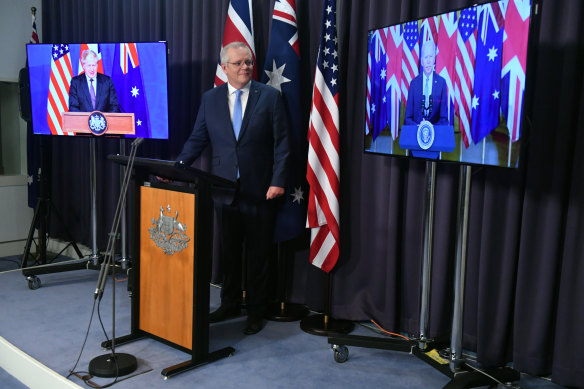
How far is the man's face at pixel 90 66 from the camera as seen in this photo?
390cm

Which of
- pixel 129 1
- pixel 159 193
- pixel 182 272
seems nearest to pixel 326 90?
pixel 159 193

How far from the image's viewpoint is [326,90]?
3.17 meters

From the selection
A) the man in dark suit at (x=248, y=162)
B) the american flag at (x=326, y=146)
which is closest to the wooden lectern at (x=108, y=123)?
the man in dark suit at (x=248, y=162)

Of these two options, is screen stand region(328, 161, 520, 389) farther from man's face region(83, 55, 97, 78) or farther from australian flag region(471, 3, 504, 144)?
man's face region(83, 55, 97, 78)

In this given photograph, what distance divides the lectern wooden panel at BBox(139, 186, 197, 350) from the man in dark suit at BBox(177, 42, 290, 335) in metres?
0.50

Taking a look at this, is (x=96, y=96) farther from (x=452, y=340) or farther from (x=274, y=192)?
(x=452, y=340)

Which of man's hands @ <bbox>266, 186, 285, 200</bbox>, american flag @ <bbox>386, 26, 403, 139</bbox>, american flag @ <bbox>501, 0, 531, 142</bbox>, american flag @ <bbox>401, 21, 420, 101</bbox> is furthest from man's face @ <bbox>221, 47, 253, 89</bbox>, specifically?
american flag @ <bbox>501, 0, 531, 142</bbox>

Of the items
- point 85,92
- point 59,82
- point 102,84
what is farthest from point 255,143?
point 59,82

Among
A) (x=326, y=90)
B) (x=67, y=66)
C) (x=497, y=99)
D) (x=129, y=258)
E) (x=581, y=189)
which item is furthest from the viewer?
(x=129, y=258)

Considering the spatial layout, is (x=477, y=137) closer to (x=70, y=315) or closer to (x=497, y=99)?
(x=497, y=99)

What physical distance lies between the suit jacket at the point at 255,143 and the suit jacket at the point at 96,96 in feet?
3.32

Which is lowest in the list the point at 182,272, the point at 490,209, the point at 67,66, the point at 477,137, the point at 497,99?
the point at 182,272

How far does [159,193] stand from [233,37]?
50.7 inches

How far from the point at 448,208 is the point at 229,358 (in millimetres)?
1376
